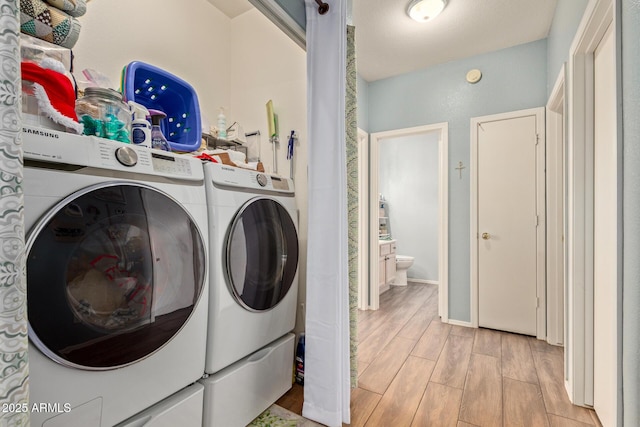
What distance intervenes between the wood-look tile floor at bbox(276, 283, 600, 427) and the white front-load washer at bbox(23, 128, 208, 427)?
0.91 metres

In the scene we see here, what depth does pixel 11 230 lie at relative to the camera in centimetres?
46

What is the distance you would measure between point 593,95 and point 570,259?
91 centimetres

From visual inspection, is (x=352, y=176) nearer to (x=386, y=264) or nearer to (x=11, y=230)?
(x=11, y=230)

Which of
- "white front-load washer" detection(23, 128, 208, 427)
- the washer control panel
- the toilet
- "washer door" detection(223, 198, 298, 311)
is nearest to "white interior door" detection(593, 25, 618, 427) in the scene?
"washer door" detection(223, 198, 298, 311)

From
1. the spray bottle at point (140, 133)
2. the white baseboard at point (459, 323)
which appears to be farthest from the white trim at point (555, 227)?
the spray bottle at point (140, 133)

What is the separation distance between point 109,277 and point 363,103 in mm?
3072

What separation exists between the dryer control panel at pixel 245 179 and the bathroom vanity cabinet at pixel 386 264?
236cm

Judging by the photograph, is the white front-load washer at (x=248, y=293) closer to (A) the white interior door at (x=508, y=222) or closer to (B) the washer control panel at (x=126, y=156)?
(B) the washer control panel at (x=126, y=156)

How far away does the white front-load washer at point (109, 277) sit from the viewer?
0.75m

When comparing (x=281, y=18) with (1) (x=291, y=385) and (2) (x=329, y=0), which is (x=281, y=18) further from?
(1) (x=291, y=385)

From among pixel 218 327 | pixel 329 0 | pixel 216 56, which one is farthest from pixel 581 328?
pixel 216 56

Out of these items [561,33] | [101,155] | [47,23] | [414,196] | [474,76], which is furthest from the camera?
[414,196]

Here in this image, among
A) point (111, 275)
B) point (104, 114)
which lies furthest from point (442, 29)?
point (111, 275)

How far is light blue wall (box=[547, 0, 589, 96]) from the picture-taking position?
5.35 feet
